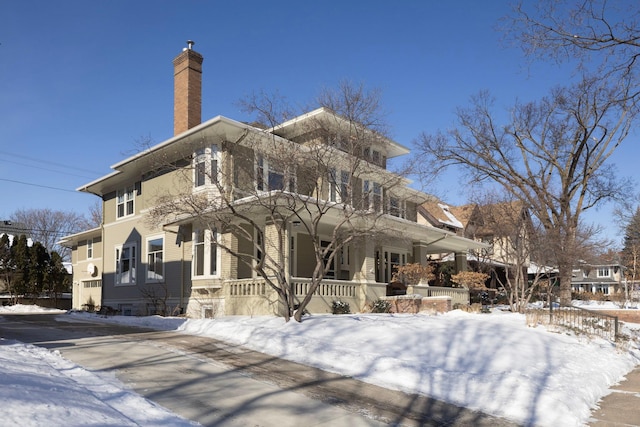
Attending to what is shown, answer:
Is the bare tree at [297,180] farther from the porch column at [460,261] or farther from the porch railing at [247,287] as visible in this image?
the porch column at [460,261]

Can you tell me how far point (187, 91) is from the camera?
76.6 feet

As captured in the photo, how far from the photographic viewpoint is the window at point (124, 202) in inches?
1003

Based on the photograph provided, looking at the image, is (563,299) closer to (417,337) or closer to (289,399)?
(417,337)

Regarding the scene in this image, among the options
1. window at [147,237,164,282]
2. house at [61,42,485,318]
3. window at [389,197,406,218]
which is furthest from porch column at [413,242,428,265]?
window at [147,237,164,282]

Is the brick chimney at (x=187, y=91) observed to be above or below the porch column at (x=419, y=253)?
above

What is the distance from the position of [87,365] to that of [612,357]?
37.7 ft

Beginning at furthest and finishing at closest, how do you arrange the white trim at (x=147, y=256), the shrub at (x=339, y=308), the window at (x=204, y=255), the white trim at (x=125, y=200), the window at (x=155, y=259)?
the white trim at (x=125, y=200), the window at (x=155, y=259), the white trim at (x=147, y=256), the window at (x=204, y=255), the shrub at (x=339, y=308)

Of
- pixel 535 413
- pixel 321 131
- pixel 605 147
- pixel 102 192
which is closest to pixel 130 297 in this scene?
pixel 102 192

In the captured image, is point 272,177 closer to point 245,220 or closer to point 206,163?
point 245,220

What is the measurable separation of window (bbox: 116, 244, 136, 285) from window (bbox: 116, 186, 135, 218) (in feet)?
5.24

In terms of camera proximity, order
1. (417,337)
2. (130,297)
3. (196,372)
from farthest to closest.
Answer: (130,297)
(417,337)
(196,372)

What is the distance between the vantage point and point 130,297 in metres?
24.3

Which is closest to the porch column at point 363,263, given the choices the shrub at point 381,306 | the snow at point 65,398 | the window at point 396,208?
the shrub at point 381,306

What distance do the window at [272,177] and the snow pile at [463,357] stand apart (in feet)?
11.9
